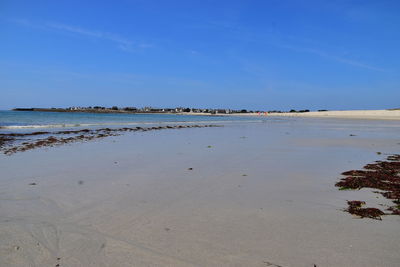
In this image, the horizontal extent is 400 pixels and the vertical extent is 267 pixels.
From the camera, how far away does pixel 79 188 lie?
215 inches

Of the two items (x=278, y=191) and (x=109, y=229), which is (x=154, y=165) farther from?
(x=109, y=229)

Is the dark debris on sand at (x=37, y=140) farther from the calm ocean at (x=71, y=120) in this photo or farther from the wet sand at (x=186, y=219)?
the calm ocean at (x=71, y=120)

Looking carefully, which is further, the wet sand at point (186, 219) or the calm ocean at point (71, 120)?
the calm ocean at point (71, 120)

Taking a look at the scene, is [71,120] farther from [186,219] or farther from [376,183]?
[186,219]

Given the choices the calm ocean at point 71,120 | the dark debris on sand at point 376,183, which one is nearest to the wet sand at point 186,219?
the dark debris on sand at point 376,183

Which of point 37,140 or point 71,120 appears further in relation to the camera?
point 71,120

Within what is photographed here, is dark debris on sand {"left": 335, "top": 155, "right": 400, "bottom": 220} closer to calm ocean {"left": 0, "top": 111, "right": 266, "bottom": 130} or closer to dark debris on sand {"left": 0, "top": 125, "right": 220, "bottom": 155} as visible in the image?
dark debris on sand {"left": 0, "top": 125, "right": 220, "bottom": 155}

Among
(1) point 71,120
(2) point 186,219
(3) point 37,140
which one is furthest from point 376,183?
(1) point 71,120

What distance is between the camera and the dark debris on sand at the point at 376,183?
4222mm

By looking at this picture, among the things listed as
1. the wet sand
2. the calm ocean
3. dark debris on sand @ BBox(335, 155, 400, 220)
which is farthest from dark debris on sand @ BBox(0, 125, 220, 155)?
the calm ocean

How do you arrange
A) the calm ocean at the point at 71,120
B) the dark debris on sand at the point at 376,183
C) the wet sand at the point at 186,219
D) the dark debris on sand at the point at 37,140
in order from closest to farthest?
the wet sand at the point at 186,219
the dark debris on sand at the point at 376,183
the dark debris on sand at the point at 37,140
the calm ocean at the point at 71,120

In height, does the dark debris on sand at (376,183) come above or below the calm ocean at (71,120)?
above

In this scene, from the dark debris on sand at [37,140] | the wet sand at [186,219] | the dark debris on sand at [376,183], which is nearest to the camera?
the wet sand at [186,219]

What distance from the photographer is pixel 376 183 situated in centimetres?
586
